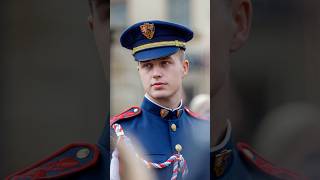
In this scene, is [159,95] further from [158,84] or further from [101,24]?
[101,24]

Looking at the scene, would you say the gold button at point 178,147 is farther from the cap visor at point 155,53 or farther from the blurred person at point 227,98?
the cap visor at point 155,53

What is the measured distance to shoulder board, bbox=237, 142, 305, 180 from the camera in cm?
315

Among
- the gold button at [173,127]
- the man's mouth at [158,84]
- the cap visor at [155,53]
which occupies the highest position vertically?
the cap visor at [155,53]

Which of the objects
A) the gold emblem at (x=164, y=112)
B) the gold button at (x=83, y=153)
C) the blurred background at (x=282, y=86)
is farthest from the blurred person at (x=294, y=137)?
the gold button at (x=83, y=153)

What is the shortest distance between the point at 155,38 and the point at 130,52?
0.56 feet

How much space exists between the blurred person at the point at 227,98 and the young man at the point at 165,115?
0.08 metres

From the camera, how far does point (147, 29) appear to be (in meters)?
3.05

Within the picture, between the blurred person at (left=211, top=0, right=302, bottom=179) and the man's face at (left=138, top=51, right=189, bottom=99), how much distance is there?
8.1 inches

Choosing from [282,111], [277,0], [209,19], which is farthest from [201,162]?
[277,0]

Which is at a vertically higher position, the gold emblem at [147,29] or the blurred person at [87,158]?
the gold emblem at [147,29]

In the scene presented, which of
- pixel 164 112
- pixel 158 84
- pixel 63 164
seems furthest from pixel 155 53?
pixel 63 164

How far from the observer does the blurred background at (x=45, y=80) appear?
3176mm

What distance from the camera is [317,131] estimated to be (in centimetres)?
316

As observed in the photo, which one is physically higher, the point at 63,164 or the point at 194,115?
the point at 194,115
